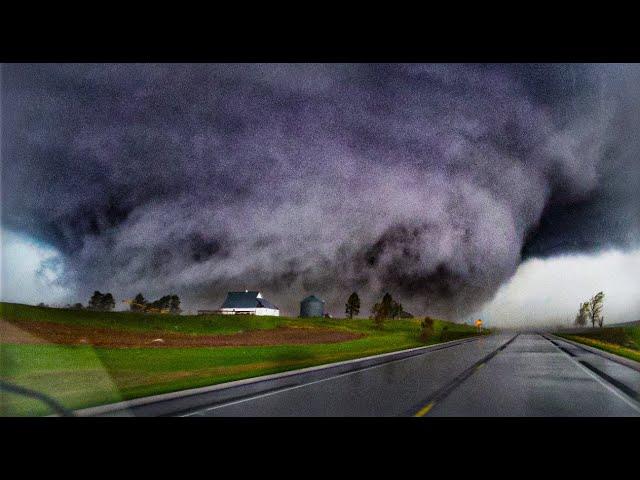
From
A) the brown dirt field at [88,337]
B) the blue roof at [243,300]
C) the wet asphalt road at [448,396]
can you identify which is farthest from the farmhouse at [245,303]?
the wet asphalt road at [448,396]

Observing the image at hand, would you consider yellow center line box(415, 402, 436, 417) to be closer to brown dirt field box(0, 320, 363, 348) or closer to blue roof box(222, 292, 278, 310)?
brown dirt field box(0, 320, 363, 348)

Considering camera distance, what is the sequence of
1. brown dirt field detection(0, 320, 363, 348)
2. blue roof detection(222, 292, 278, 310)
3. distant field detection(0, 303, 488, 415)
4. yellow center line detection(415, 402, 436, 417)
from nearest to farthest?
1. yellow center line detection(415, 402, 436, 417)
2. distant field detection(0, 303, 488, 415)
3. brown dirt field detection(0, 320, 363, 348)
4. blue roof detection(222, 292, 278, 310)

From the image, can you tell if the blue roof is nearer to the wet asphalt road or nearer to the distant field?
the distant field

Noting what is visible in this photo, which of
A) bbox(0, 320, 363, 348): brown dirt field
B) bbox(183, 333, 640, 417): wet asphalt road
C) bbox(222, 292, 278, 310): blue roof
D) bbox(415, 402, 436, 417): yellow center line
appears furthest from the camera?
bbox(222, 292, 278, 310): blue roof

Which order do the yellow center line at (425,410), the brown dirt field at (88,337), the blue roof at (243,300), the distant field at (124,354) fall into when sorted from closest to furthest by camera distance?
the yellow center line at (425,410)
the distant field at (124,354)
the brown dirt field at (88,337)
the blue roof at (243,300)

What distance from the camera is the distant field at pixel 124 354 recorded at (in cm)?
1548

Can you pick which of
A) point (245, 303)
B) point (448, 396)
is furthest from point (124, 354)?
point (245, 303)

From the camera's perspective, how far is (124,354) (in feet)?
91.7

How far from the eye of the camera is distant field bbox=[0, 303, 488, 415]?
15.5m

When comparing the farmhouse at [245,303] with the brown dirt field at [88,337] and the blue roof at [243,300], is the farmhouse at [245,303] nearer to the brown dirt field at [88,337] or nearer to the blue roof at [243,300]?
the blue roof at [243,300]

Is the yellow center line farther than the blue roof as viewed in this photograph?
No

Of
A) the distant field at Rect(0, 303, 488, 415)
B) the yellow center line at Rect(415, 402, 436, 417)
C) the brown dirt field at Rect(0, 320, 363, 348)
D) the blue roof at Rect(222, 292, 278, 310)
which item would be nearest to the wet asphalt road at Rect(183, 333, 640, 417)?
the yellow center line at Rect(415, 402, 436, 417)

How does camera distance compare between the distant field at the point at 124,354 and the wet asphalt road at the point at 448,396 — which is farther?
the distant field at the point at 124,354

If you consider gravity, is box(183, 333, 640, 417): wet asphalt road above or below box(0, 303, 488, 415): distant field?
above
